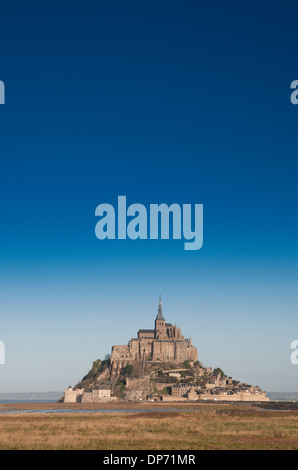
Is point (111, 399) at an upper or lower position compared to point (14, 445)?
lower

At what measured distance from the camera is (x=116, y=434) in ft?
125

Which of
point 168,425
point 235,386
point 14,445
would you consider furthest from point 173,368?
point 14,445

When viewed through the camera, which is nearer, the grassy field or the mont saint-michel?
the grassy field

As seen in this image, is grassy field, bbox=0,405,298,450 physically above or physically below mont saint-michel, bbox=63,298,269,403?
above

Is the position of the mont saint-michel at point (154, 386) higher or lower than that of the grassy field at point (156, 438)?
lower

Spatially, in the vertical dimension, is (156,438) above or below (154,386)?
above

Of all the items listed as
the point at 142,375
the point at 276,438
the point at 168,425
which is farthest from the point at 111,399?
the point at 276,438

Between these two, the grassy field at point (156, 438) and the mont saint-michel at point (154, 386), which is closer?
the grassy field at point (156, 438)

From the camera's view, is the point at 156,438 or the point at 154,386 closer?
the point at 156,438
